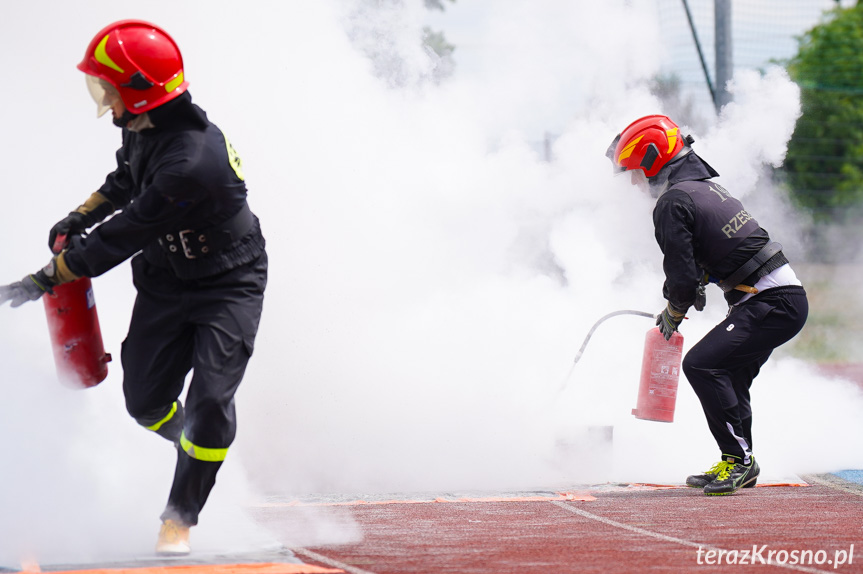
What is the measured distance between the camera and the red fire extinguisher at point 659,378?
5.50 meters

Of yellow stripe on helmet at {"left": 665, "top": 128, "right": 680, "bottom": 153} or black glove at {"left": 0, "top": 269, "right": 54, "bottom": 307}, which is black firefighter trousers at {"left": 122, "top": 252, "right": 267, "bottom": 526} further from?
yellow stripe on helmet at {"left": 665, "top": 128, "right": 680, "bottom": 153}

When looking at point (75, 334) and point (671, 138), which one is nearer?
point (75, 334)

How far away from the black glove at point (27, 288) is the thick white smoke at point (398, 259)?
1209 mm

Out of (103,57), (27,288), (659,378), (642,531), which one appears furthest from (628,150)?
(27,288)

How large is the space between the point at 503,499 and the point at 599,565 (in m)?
1.60

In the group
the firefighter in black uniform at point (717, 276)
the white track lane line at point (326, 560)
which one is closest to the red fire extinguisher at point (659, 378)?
the firefighter in black uniform at point (717, 276)

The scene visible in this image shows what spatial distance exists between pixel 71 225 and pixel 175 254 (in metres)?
0.52

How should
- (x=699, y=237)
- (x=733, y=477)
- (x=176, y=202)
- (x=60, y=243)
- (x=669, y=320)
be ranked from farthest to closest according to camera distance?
1. (x=669, y=320)
2. (x=733, y=477)
3. (x=699, y=237)
4. (x=60, y=243)
5. (x=176, y=202)

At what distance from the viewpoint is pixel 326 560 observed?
3.18 m

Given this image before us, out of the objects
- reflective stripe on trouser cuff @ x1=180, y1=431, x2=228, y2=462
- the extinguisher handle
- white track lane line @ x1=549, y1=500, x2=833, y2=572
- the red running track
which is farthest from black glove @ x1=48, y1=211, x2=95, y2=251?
white track lane line @ x1=549, y1=500, x2=833, y2=572

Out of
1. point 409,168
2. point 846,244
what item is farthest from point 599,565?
point 846,244

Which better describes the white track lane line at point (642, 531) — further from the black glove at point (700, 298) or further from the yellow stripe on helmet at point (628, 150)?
the yellow stripe on helmet at point (628, 150)

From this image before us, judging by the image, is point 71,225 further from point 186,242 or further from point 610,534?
point 610,534

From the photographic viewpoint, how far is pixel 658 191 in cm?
528
